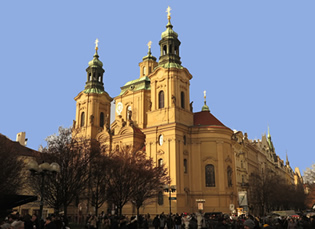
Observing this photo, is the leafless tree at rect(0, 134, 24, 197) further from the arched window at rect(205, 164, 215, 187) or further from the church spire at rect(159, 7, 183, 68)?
the church spire at rect(159, 7, 183, 68)

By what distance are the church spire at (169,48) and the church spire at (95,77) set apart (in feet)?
53.8

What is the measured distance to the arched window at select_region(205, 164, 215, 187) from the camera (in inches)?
1964

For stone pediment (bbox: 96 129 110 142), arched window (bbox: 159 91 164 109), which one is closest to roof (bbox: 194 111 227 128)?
arched window (bbox: 159 91 164 109)

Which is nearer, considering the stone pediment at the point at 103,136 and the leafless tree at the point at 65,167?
the leafless tree at the point at 65,167

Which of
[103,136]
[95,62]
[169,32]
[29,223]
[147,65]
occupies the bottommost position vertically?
[29,223]

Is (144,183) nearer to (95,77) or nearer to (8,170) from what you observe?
(8,170)

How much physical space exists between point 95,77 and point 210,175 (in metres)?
31.0

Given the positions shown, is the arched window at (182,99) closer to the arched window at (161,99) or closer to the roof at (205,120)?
the arched window at (161,99)

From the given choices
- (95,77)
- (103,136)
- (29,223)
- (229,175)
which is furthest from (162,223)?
(95,77)

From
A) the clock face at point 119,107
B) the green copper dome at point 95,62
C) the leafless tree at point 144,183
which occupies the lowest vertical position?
the leafless tree at point 144,183

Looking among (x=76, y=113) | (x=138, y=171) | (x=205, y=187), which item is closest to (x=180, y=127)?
(x=205, y=187)

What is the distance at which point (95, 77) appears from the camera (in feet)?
221

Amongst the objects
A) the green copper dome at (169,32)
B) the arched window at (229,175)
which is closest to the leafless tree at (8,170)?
the arched window at (229,175)

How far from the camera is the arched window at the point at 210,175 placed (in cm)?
4988
